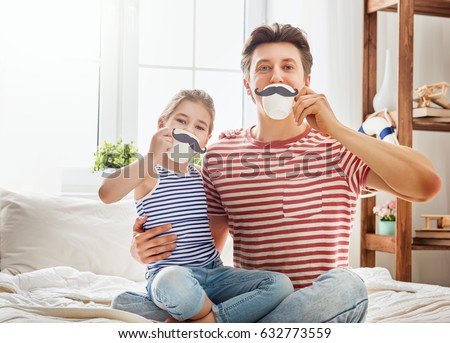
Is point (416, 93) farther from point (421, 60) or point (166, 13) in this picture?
point (166, 13)

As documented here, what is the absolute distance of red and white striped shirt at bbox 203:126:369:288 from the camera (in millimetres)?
1482

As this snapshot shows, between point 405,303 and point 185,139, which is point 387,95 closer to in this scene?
point 405,303

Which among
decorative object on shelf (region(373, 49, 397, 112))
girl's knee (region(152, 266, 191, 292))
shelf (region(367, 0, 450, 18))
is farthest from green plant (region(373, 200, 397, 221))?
girl's knee (region(152, 266, 191, 292))

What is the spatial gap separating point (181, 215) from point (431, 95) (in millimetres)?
1641

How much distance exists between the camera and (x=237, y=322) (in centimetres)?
128

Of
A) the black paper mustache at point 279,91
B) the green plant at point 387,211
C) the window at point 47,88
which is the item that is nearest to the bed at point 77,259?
the window at point 47,88

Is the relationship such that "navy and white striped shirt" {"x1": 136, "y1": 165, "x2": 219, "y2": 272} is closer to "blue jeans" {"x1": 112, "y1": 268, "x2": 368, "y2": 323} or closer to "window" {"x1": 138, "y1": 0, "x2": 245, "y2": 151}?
"blue jeans" {"x1": 112, "y1": 268, "x2": 368, "y2": 323}

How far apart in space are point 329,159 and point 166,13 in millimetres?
1836

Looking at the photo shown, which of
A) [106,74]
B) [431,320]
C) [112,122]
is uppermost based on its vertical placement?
[106,74]

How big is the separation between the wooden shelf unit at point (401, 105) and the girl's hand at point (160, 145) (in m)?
1.44

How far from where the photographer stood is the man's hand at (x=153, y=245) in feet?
4.72

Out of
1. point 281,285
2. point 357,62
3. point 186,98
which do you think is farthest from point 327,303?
point 357,62

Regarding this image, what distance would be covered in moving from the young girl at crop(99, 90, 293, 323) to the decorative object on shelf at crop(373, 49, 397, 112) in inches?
56.4

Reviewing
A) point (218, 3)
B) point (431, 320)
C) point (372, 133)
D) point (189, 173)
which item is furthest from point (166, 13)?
point (431, 320)
